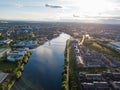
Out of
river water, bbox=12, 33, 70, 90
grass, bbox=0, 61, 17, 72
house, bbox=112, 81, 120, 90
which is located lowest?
river water, bbox=12, 33, 70, 90

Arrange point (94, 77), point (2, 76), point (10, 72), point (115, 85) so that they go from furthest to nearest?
point (10, 72) → point (2, 76) → point (94, 77) → point (115, 85)

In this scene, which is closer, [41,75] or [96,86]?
[96,86]

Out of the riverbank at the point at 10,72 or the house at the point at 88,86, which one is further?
the riverbank at the point at 10,72

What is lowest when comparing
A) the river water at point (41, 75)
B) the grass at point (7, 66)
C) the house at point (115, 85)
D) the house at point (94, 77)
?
the river water at point (41, 75)

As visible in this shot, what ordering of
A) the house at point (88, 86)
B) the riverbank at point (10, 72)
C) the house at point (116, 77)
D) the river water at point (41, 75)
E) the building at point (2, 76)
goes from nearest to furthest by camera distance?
the house at point (88, 86)
the riverbank at point (10, 72)
the river water at point (41, 75)
the building at point (2, 76)
the house at point (116, 77)

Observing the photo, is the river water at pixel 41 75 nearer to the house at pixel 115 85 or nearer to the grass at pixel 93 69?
the grass at pixel 93 69

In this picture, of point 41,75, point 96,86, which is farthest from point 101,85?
point 41,75

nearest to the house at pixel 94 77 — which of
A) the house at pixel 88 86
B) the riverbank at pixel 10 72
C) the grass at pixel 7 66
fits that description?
the house at pixel 88 86

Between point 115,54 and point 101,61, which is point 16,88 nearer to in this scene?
point 101,61

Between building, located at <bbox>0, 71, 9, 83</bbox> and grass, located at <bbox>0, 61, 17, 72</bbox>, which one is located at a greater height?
building, located at <bbox>0, 71, 9, 83</bbox>

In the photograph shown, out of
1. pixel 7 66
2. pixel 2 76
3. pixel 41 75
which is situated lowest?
pixel 41 75

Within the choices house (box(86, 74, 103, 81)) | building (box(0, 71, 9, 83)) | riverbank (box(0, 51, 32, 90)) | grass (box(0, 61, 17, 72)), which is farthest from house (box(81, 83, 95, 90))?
grass (box(0, 61, 17, 72))

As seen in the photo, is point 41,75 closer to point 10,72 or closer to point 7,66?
point 10,72

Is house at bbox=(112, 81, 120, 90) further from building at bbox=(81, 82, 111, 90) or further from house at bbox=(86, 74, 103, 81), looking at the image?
house at bbox=(86, 74, 103, 81)
